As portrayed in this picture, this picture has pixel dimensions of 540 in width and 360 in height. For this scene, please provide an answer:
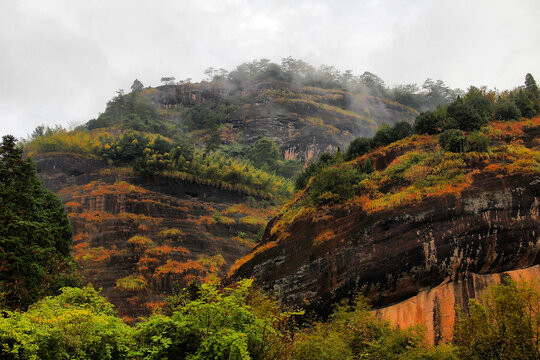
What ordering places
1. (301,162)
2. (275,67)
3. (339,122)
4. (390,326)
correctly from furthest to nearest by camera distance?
(275,67)
(339,122)
(301,162)
(390,326)

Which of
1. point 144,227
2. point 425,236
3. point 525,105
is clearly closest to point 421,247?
point 425,236

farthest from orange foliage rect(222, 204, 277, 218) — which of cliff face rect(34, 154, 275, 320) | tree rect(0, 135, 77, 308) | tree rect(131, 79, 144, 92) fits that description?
tree rect(131, 79, 144, 92)

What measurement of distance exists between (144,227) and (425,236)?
29.4 metres

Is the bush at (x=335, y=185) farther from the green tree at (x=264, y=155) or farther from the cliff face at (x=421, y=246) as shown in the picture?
the green tree at (x=264, y=155)

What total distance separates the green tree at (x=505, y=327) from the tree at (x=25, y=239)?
16577mm

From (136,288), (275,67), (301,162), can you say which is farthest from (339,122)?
(136,288)

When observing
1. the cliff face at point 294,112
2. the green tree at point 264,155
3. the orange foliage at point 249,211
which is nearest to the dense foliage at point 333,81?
the cliff face at point 294,112

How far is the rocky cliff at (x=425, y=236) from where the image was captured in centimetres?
1961

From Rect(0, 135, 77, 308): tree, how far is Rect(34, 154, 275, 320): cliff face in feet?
35.0

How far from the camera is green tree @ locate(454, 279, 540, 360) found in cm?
1281

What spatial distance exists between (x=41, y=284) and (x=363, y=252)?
1476 cm

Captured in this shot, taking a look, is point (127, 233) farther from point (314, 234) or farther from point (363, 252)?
point (363, 252)

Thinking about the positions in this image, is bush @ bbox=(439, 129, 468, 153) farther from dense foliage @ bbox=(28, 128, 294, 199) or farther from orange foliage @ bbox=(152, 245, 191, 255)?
dense foliage @ bbox=(28, 128, 294, 199)

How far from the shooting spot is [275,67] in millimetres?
100438
